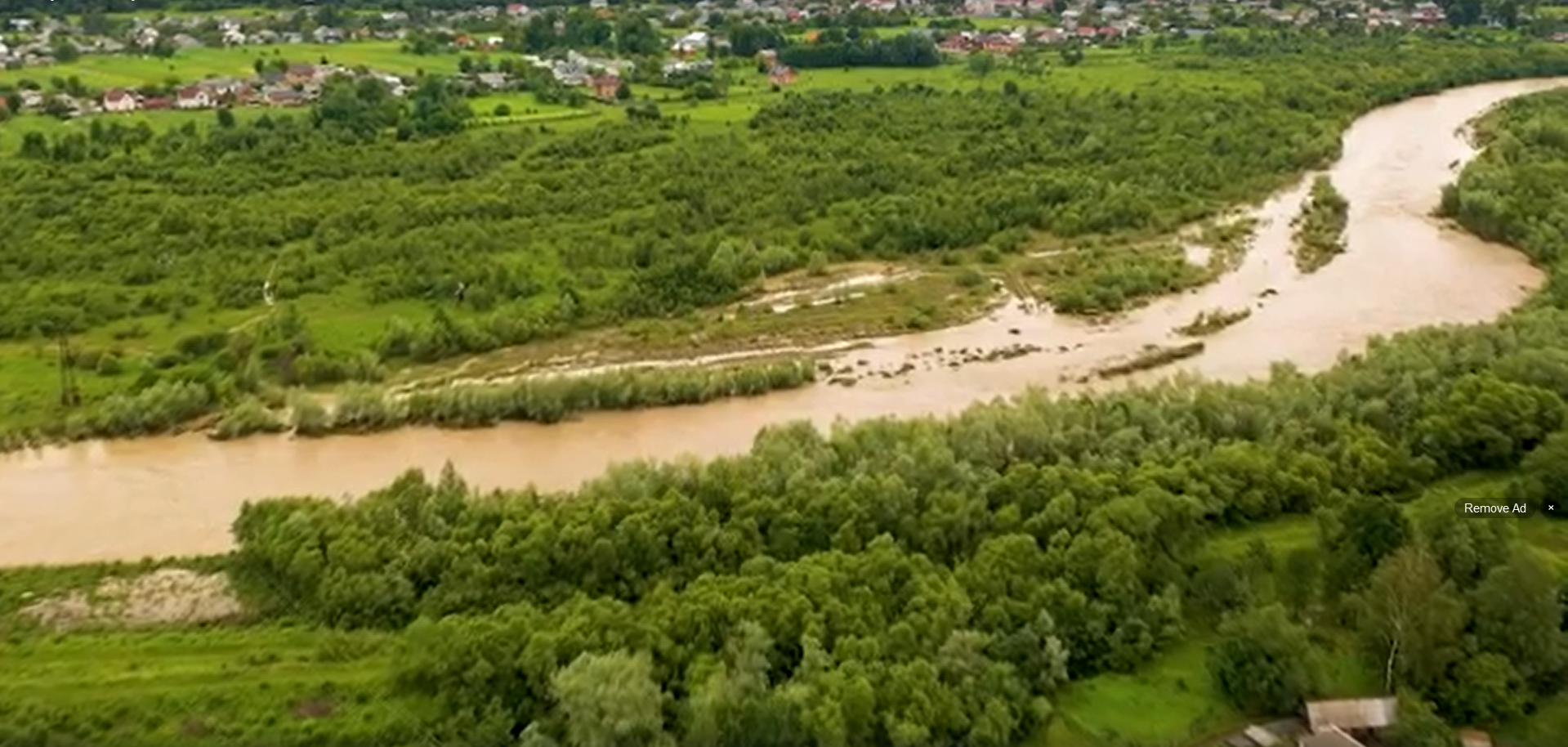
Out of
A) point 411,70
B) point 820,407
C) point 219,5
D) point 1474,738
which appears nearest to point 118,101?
point 411,70

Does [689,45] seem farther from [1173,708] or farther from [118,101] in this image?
[1173,708]

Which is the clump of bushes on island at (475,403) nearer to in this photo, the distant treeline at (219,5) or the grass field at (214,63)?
the grass field at (214,63)

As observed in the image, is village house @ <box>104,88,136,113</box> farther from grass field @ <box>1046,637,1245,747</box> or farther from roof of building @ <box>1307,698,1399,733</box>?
roof of building @ <box>1307,698,1399,733</box>

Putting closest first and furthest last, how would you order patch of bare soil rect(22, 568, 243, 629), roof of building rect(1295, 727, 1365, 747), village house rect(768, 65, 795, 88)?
1. roof of building rect(1295, 727, 1365, 747)
2. patch of bare soil rect(22, 568, 243, 629)
3. village house rect(768, 65, 795, 88)

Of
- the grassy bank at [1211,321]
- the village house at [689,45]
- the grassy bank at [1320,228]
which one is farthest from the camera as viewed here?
the village house at [689,45]

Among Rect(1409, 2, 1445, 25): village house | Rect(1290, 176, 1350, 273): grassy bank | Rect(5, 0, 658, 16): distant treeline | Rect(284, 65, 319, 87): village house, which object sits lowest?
Rect(1290, 176, 1350, 273): grassy bank

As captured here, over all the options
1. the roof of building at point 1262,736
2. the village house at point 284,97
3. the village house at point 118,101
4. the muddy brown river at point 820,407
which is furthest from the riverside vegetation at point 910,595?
the village house at point 284,97

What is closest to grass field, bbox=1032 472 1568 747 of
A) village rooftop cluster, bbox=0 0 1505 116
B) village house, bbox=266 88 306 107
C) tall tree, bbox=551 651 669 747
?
tall tree, bbox=551 651 669 747

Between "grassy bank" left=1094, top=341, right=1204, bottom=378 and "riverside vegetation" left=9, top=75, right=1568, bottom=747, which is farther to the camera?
"grassy bank" left=1094, top=341, right=1204, bottom=378
